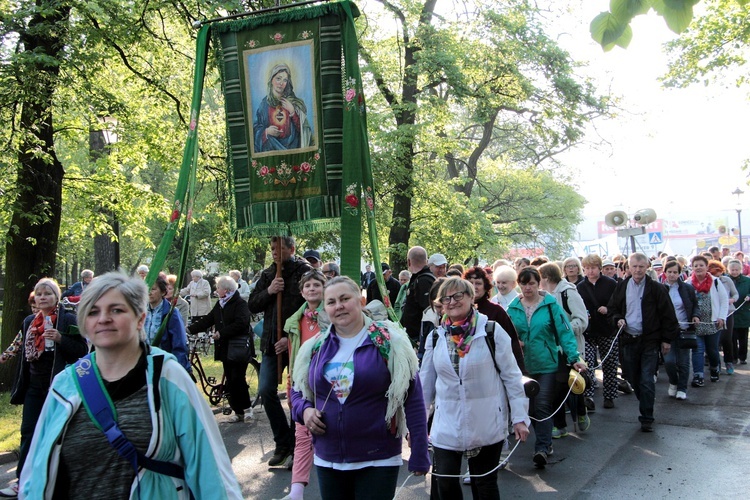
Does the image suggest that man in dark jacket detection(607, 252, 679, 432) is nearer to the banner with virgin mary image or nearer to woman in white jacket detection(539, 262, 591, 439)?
woman in white jacket detection(539, 262, 591, 439)

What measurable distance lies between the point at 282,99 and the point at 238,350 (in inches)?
171

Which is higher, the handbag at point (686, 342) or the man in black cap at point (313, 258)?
the man in black cap at point (313, 258)

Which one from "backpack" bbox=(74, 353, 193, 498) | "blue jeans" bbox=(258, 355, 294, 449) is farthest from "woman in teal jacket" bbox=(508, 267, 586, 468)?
"backpack" bbox=(74, 353, 193, 498)

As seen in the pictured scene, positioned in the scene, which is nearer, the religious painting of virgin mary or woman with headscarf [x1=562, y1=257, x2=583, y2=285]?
the religious painting of virgin mary

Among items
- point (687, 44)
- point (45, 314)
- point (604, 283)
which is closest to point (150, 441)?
point (45, 314)

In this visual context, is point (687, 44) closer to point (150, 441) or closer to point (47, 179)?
point (47, 179)

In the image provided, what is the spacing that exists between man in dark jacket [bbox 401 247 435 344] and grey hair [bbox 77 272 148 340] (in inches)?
234

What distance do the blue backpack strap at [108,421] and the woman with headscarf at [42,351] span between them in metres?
4.59

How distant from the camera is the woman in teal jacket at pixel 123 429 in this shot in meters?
2.74

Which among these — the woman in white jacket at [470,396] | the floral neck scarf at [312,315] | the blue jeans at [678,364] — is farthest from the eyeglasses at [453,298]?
the blue jeans at [678,364]

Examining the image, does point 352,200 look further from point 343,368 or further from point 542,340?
point 542,340

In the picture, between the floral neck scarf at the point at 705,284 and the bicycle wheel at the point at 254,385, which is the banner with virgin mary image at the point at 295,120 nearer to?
the bicycle wheel at the point at 254,385

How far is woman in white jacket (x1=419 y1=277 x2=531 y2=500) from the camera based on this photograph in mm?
5012

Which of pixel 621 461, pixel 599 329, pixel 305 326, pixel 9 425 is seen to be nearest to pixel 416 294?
pixel 305 326
